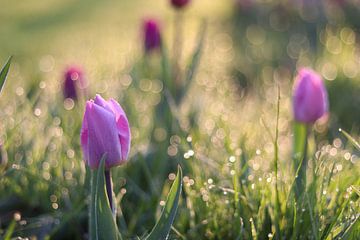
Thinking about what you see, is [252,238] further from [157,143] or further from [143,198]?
[157,143]

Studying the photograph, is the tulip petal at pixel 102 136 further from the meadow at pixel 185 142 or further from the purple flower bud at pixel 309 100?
the purple flower bud at pixel 309 100

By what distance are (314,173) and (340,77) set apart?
4.43 feet

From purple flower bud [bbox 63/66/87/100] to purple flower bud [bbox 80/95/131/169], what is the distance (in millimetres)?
727

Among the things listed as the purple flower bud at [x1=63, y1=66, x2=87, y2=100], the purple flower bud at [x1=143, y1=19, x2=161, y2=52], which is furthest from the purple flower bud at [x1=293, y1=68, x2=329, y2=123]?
the purple flower bud at [x1=143, y1=19, x2=161, y2=52]

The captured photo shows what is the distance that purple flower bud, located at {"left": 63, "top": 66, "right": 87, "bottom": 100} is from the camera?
1.69 meters

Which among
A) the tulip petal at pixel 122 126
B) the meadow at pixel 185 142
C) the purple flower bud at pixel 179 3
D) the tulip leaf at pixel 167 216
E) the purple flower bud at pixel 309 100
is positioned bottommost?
the meadow at pixel 185 142

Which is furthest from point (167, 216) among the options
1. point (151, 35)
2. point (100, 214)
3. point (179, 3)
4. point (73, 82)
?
point (151, 35)

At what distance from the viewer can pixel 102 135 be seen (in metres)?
0.94

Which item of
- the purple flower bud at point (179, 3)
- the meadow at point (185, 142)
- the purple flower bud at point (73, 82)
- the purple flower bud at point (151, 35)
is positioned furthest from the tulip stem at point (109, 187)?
the purple flower bud at point (151, 35)

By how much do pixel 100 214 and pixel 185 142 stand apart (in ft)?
2.00

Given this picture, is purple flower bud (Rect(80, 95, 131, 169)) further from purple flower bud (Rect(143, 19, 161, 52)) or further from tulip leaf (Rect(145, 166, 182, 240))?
purple flower bud (Rect(143, 19, 161, 52))

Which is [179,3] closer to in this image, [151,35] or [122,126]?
[151,35]

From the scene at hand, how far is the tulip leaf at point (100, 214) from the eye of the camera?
35.9 inches

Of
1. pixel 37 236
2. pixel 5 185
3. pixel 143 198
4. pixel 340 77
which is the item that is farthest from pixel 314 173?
pixel 340 77
